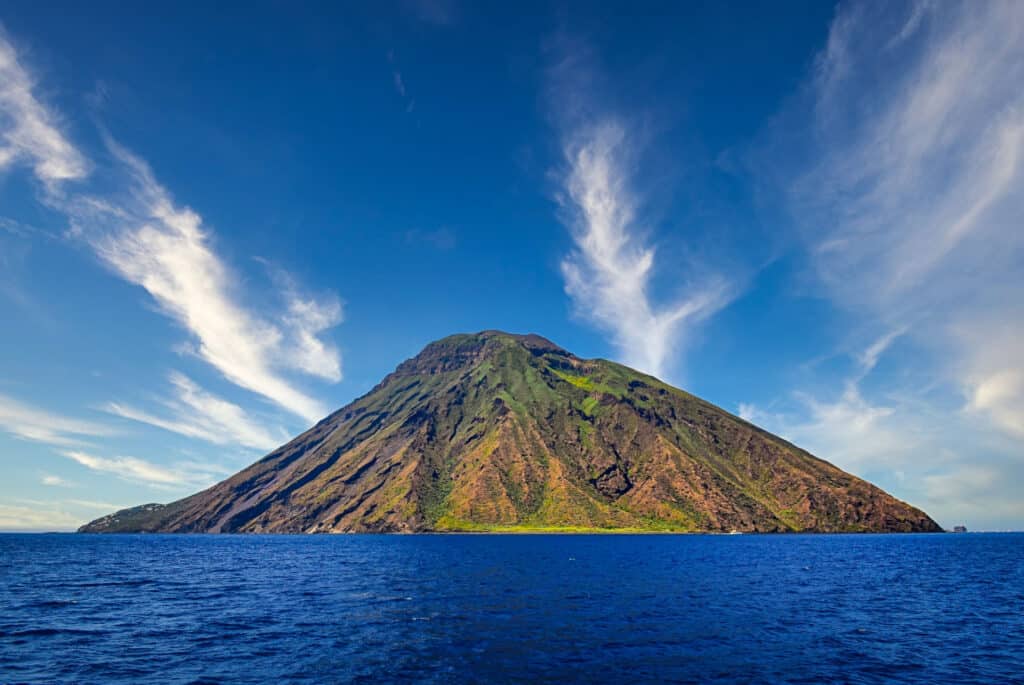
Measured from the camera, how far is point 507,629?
4831 cm

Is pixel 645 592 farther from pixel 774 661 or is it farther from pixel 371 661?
pixel 371 661

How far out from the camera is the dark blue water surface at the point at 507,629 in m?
36.2

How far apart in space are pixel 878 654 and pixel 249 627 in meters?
55.5

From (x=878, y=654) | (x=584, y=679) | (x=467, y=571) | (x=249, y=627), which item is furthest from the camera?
(x=467, y=571)

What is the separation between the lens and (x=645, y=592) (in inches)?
2859

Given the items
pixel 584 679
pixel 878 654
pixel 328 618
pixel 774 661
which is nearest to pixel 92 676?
pixel 328 618

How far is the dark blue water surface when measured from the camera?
3619 cm

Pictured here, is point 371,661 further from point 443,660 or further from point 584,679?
point 584,679

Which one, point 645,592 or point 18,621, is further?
point 645,592

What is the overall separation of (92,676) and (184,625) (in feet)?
56.5

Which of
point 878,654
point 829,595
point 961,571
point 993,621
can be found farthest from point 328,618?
point 961,571

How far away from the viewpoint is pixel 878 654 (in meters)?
41.8

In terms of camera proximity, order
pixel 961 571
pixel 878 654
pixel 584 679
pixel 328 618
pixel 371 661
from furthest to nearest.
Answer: pixel 961 571, pixel 328 618, pixel 878 654, pixel 371 661, pixel 584 679

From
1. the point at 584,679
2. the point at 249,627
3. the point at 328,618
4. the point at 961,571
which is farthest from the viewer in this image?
the point at 961,571
